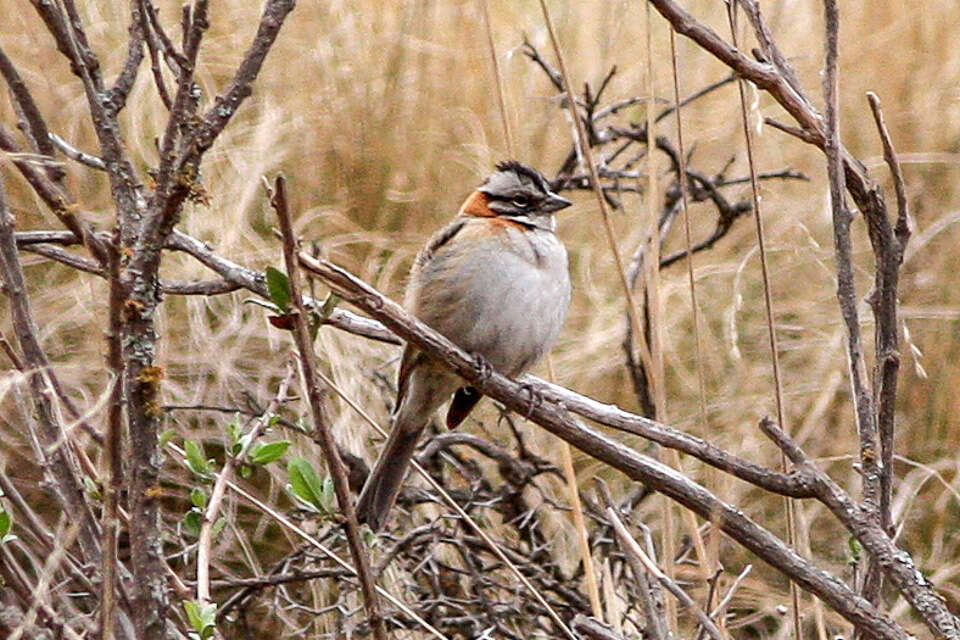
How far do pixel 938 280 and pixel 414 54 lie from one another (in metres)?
1.81

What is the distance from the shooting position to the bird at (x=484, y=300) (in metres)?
2.82

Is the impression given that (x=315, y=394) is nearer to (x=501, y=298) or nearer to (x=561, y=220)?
(x=501, y=298)

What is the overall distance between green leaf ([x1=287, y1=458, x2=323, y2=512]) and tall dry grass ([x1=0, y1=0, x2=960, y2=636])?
1.95 meters

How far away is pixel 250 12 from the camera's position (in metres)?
4.84

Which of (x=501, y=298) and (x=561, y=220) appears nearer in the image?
(x=501, y=298)

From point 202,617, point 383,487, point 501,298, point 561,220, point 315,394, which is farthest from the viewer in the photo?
point 561,220

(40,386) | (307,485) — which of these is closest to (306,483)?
(307,485)

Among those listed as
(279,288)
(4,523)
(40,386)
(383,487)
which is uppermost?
(279,288)

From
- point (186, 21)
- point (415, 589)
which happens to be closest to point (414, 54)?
point (415, 589)

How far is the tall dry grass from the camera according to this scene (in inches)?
156

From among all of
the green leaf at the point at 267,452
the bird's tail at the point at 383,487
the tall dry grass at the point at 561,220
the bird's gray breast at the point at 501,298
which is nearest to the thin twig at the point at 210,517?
the green leaf at the point at 267,452

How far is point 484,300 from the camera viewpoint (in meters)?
2.84

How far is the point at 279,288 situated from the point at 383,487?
1221mm

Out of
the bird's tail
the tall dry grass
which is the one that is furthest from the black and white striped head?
the tall dry grass
